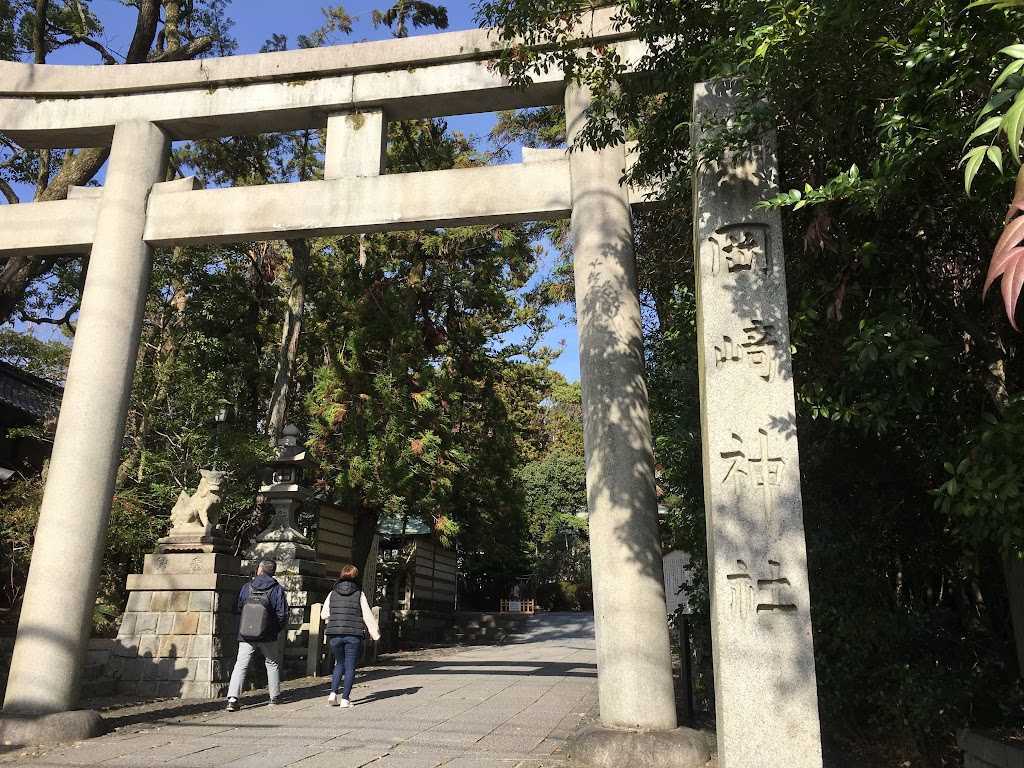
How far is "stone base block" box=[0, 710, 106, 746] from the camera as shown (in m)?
5.50

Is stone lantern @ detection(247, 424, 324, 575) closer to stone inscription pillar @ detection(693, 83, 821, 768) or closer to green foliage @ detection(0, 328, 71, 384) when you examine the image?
stone inscription pillar @ detection(693, 83, 821, 768)

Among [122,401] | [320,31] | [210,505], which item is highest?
[320,31]

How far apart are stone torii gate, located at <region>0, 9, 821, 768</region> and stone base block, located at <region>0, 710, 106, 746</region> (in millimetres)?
177

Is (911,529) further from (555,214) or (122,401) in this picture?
(122,401)

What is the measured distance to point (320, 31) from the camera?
14.2 metres

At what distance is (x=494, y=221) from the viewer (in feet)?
22.1

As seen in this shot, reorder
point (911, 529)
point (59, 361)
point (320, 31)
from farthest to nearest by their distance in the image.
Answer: point (59, 361)
point (320, 31)
point (911, 529)

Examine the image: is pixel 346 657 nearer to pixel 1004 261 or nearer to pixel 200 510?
pixel 200 510

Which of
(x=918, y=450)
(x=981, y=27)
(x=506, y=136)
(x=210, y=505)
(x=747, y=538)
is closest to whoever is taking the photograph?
(x=981, y=27)

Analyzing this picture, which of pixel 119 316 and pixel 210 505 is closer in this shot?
pixel 119 316

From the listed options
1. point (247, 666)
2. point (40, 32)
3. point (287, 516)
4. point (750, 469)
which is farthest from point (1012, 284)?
point (40, 32)

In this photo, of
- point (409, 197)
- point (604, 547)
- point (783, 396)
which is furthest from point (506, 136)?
point (783, 396)

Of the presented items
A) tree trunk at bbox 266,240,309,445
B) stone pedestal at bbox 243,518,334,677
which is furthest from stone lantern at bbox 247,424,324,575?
tree trunk at bbox 266,240,309,445

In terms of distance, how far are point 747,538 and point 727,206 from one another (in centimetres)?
187
